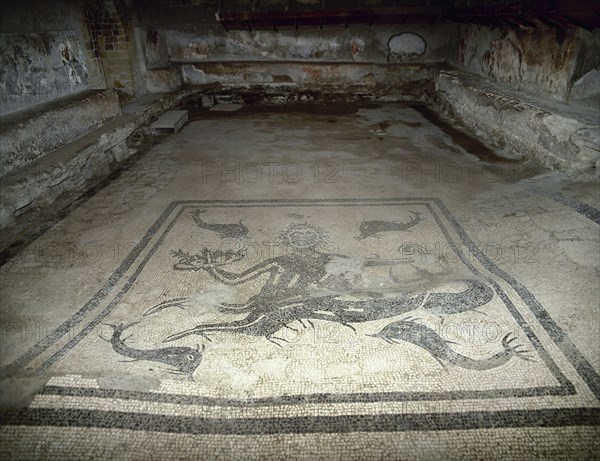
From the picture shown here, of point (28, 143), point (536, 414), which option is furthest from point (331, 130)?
point (536, 414)

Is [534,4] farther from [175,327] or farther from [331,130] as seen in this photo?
[175,327]

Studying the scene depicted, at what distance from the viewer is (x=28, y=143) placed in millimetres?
3348

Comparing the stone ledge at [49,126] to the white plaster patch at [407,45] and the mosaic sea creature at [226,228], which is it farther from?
the white plaster patch at [407,45]

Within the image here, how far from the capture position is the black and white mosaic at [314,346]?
5.15 ft

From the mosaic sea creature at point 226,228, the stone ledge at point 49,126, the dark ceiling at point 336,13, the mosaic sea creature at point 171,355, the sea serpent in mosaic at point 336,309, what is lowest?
the mosaic sea creature at point 171,355

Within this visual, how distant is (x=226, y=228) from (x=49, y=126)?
212 centimetres

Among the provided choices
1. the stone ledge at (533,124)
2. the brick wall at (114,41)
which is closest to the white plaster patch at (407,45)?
the stone ledge at (533,124)

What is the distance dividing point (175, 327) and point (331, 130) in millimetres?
4053

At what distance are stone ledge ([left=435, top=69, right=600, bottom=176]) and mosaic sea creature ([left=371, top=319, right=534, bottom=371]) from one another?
2.31 meters

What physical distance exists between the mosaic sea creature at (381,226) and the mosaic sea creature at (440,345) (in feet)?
3.17

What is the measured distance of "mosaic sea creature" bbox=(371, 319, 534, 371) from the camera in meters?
1.76

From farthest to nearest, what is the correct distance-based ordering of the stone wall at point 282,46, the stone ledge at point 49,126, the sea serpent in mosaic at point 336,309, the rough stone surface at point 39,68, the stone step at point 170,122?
the stone wall at point 282,46, the stone step at point 170,122, the rough stone surface at point 39,68, the stone ledge at point 49,126, the sea serpent in mosaic at point 336,309

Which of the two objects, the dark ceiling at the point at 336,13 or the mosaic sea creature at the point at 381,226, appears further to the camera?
the dark ceiling at the point at 336,13

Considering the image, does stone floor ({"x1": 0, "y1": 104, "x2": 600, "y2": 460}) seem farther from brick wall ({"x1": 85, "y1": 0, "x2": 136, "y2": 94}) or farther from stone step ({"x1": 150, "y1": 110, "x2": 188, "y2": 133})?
brick wall ({"x1": 85, "y1": 0, "x2": 136, "y2": 94})
